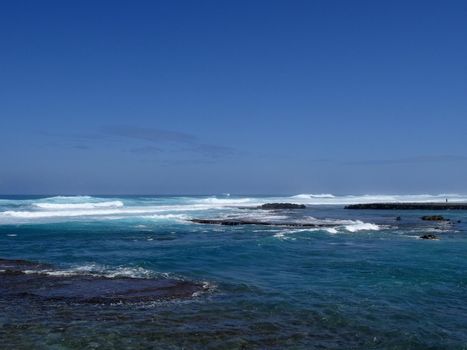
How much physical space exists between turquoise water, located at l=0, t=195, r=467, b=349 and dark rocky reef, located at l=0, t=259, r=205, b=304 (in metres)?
0.64

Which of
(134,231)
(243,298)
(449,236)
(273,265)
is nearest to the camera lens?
(243,298)

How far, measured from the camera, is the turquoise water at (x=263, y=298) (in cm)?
1066

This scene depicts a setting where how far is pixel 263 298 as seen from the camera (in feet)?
47.1

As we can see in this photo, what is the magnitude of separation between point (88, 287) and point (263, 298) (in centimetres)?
577

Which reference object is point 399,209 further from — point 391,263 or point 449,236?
point 391,263

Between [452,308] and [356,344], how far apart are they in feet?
14.9

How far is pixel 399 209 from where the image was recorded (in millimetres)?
69438

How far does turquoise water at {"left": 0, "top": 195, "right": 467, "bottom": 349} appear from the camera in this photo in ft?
35.0

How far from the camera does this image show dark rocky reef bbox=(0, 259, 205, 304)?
14.2m

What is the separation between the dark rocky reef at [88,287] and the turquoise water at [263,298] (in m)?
0.64

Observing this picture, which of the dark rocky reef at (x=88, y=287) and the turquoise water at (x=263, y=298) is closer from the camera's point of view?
the turquoise water at (x=263, y=298)

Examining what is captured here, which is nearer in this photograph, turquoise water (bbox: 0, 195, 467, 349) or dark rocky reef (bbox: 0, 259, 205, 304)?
turquoise water (bbox: 0, 195, 467, 349)

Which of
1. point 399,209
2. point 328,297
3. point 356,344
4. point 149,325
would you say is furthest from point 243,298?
point 399,209

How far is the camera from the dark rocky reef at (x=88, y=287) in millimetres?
14211
